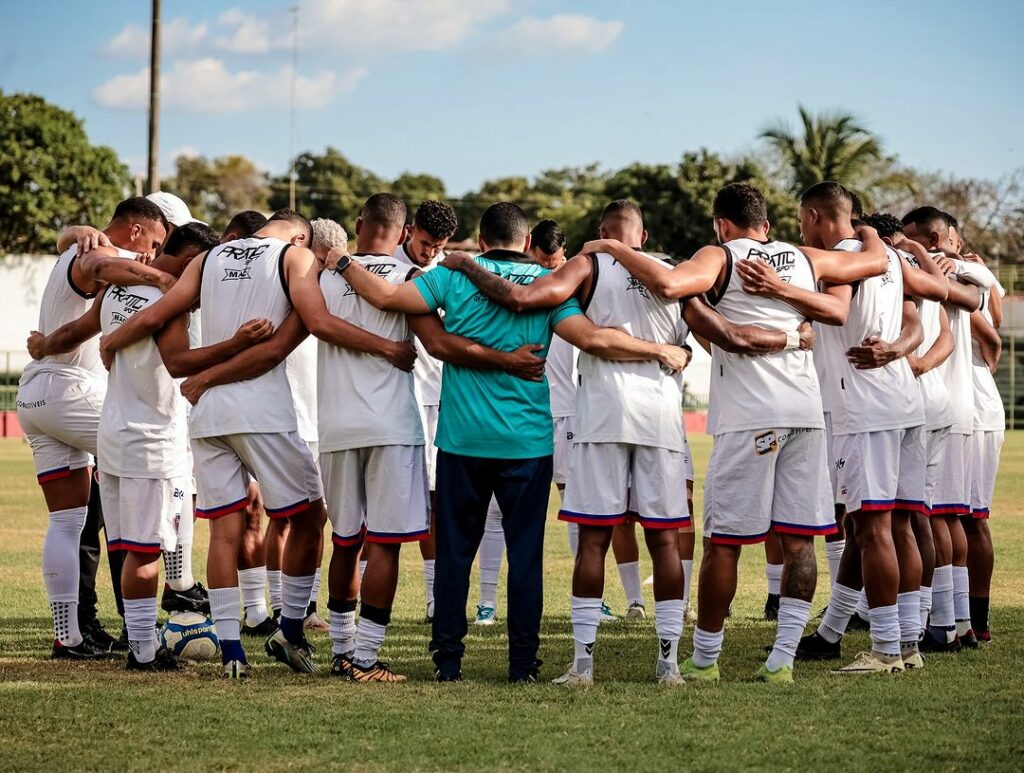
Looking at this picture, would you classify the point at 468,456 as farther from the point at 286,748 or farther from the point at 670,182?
the point at 670,182

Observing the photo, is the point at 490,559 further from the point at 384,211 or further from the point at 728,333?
the point at 728,333

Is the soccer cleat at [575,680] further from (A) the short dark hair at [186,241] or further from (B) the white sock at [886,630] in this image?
(A) the short dark hair at [186,241]

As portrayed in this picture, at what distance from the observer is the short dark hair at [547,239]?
1025cm

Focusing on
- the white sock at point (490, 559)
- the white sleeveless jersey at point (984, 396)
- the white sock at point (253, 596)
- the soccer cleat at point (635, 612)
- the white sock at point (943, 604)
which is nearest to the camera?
the white sock at point (943, 604)

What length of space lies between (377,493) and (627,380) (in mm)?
1624

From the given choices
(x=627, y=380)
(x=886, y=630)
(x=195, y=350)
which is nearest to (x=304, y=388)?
(x=195, y=350)

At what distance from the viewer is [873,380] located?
790 centimetres

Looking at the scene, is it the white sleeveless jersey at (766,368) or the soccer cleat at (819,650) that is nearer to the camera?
the white sleeveless jersey at (766,368)

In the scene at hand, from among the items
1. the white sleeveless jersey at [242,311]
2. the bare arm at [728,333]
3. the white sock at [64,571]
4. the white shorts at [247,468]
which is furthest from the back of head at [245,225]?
the bare arm at [728,333]

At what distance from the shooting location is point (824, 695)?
6.76 m

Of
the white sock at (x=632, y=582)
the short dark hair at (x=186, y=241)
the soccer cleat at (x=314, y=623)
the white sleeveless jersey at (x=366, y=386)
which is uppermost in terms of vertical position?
the short dark hair at (x=186, y=241)

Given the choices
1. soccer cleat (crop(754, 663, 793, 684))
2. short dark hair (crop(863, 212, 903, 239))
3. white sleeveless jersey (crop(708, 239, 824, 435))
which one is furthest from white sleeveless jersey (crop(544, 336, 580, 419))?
soccer cleat (crop(754, 663, 793, 684))

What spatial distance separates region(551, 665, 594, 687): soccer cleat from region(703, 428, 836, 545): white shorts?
3.54 ft

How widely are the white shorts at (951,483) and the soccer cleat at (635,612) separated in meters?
2.42
